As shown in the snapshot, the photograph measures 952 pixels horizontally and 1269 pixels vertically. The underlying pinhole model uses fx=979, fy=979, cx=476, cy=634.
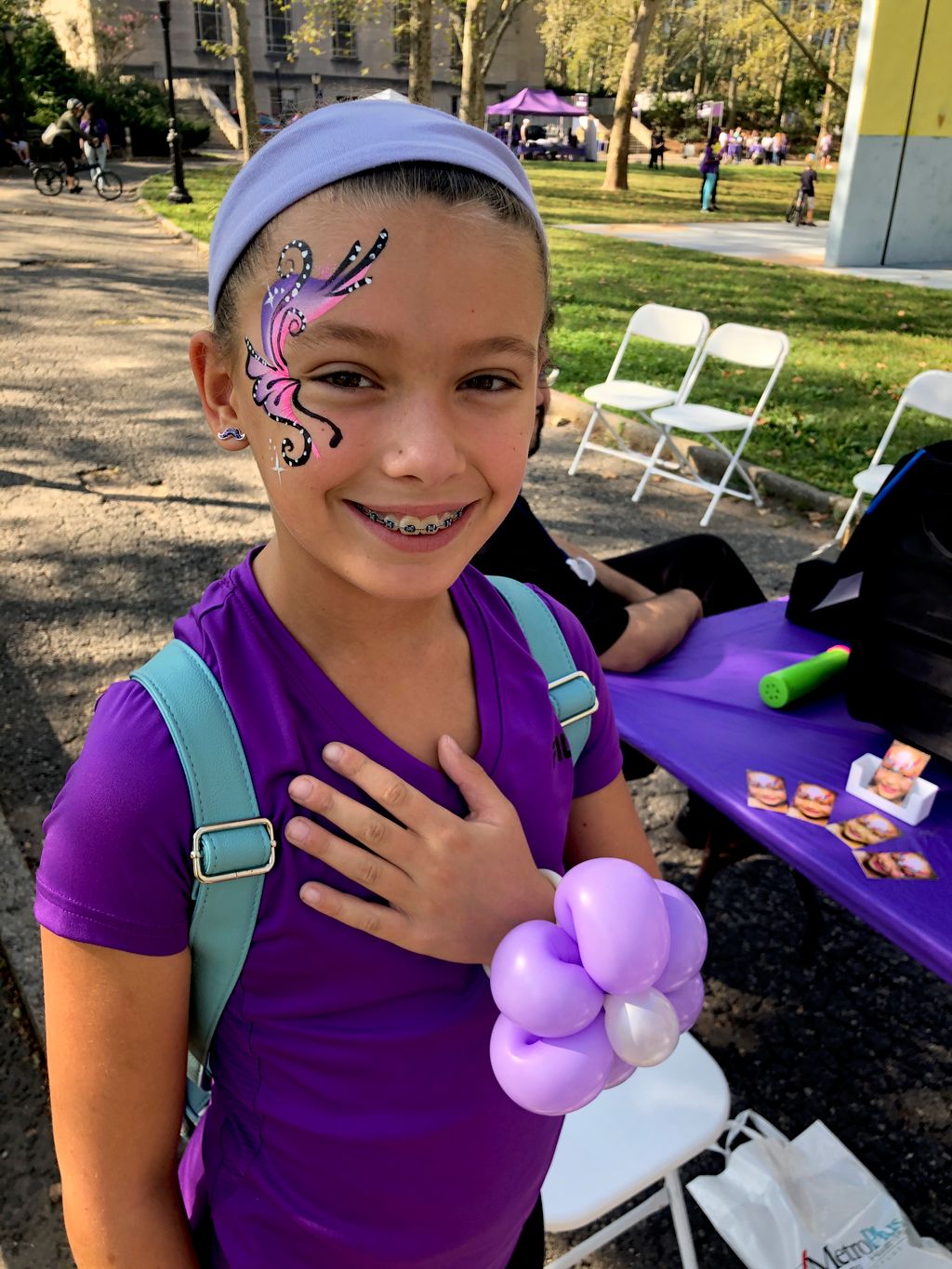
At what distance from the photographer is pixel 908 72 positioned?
13586mm

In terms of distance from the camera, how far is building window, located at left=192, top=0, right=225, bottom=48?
49219mm

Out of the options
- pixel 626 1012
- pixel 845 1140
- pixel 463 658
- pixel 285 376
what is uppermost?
pixel 285 376

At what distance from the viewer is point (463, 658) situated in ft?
3.87

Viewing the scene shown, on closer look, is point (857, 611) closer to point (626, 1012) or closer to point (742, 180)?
point (626, 1012)

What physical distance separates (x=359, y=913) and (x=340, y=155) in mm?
714

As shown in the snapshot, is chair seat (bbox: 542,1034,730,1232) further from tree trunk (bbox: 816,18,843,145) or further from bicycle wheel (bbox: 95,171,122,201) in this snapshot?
tree trunk (bbox: 816,18,843,145)

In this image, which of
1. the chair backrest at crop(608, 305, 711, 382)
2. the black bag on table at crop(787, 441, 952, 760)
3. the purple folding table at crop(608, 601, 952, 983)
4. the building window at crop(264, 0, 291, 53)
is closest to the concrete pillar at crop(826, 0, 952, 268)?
the chair backrest at crop(608, 305, 711, 382)

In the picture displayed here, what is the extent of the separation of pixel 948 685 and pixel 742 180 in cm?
3566

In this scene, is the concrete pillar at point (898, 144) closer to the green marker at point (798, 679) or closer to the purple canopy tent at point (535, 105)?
the green marker at point (798, 679)

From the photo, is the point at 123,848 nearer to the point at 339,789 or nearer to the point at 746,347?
the point at 339,789

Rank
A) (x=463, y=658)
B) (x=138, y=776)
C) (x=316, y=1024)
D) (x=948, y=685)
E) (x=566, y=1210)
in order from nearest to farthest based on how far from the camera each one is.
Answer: (x=138, y=776) → (x=316, y=1024) → (x=463, y=658) → (x=566, y=1210) → (x=948, y=685)

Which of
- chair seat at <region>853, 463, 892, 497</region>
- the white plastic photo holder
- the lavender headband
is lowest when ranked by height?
chair seat at <region>853, 463, 892, 497</region>

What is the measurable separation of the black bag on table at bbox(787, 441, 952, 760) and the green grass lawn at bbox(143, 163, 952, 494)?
13.6 ft

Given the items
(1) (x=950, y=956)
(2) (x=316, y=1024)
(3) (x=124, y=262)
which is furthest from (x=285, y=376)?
(3) (x=124, y=262)
